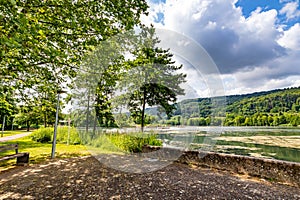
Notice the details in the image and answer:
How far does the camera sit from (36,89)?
6.44 m

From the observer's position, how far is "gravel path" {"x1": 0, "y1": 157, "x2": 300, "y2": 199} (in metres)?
3.19

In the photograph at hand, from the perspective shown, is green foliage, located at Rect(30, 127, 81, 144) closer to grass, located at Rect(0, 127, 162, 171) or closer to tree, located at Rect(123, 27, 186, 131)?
grass, located at Rect(0, 127, 162, 171)

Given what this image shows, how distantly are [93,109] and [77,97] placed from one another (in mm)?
1234

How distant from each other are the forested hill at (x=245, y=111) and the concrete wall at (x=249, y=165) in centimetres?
181

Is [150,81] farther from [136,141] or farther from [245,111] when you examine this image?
[245,111]

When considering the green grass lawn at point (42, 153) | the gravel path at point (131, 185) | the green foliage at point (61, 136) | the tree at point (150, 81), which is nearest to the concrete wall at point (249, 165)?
the gravel path at point (131, 185)

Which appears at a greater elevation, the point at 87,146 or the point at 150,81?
the point at 150,81

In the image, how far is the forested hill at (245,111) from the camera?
23.4 feet

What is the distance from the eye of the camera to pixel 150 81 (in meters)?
10.1

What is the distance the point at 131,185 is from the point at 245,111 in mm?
53088

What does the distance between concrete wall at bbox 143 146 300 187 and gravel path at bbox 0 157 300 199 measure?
0.86 ft

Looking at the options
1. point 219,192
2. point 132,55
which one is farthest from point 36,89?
point 219,192

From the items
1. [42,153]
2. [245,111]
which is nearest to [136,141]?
[42,153]

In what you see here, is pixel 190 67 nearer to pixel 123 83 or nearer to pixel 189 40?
pixel 189 40
